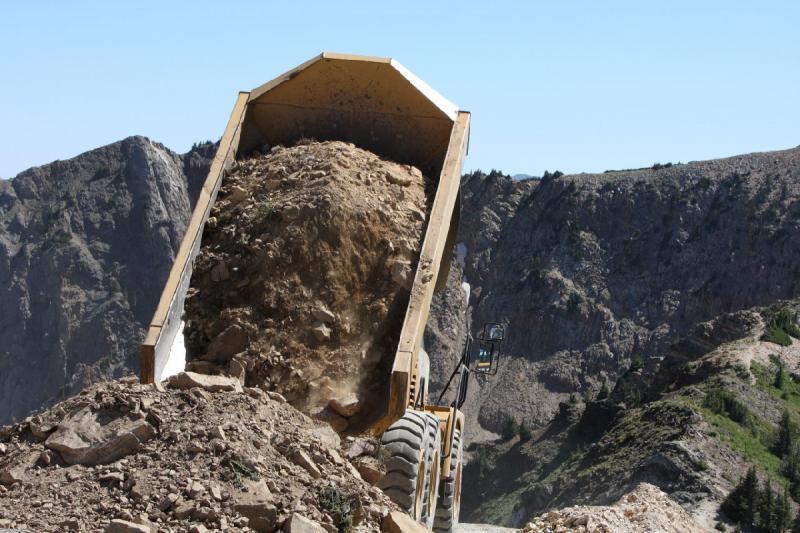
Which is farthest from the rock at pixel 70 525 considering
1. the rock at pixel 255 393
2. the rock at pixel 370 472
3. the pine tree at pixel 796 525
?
the pine tree at pixel 796 525

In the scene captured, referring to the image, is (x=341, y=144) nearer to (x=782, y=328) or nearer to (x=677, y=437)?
(x=677, y=437)

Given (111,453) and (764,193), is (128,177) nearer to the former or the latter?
(764,193)

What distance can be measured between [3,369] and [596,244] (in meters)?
29.0

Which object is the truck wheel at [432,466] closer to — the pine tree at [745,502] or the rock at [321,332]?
the rock at [321,332]

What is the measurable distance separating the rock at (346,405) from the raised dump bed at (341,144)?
0.63 meters

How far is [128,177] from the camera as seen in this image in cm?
6625

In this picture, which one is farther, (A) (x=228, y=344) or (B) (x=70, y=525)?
(A) (x=228, y=344)

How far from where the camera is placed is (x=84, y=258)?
6281 cm

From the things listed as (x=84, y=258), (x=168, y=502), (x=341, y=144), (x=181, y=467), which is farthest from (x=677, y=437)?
(x=84, y=258)

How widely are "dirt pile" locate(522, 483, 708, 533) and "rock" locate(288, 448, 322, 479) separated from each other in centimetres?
313

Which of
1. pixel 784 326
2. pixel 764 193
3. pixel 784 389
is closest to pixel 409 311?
pixel 784 389

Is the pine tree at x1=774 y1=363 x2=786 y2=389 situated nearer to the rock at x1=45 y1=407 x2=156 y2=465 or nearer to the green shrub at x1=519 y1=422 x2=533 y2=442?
the green shrub at x1=519 y1=422 x2=533 y2=442

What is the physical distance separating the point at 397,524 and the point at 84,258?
5760 centimetres

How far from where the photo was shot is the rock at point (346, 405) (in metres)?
8.94
